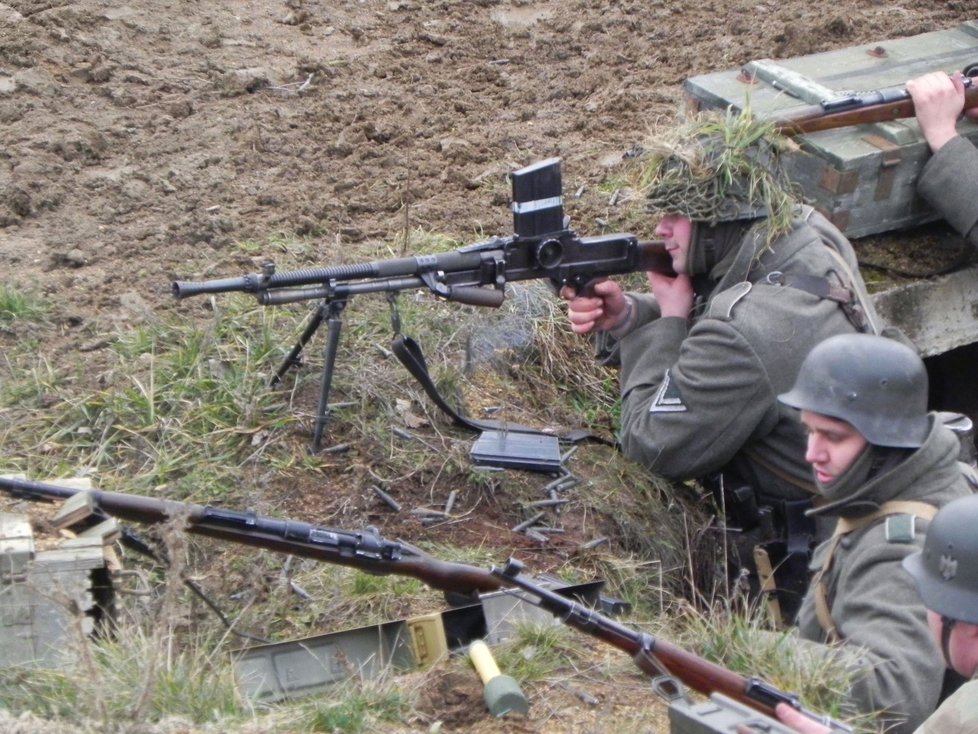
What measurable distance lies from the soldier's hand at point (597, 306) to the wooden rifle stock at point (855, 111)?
42.9 inches

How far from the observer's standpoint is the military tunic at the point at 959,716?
3057mm

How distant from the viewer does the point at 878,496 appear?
4.36 m

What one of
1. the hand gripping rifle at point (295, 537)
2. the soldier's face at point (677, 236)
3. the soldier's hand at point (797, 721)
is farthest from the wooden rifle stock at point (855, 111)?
the soldier's hand at point (797, 721)

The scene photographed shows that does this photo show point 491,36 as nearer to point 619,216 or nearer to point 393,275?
point 619,216

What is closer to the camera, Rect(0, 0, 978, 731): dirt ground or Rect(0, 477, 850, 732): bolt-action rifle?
Rect(0, 477, 850, 732): bolt-action rifle

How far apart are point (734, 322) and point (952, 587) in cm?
195

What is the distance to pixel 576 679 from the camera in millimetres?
4336

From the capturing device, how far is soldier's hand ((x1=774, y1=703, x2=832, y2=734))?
3459 millimetres

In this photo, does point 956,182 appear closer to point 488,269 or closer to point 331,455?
point 488,269

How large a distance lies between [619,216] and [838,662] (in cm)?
360

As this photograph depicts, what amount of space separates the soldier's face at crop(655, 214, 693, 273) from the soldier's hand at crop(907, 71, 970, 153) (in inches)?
61.2

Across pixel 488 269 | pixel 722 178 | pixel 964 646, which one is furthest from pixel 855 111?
pixel 964 646

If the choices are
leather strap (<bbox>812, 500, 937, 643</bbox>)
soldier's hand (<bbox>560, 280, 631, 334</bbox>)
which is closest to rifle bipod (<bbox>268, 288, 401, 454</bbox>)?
soldier's hand (<bbox>560, 280, 631, 334</bbox>)

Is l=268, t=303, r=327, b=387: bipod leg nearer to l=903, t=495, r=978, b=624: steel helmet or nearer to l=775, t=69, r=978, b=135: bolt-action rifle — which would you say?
l=775, t=69, r=978, b=135: bolt-action rifle
